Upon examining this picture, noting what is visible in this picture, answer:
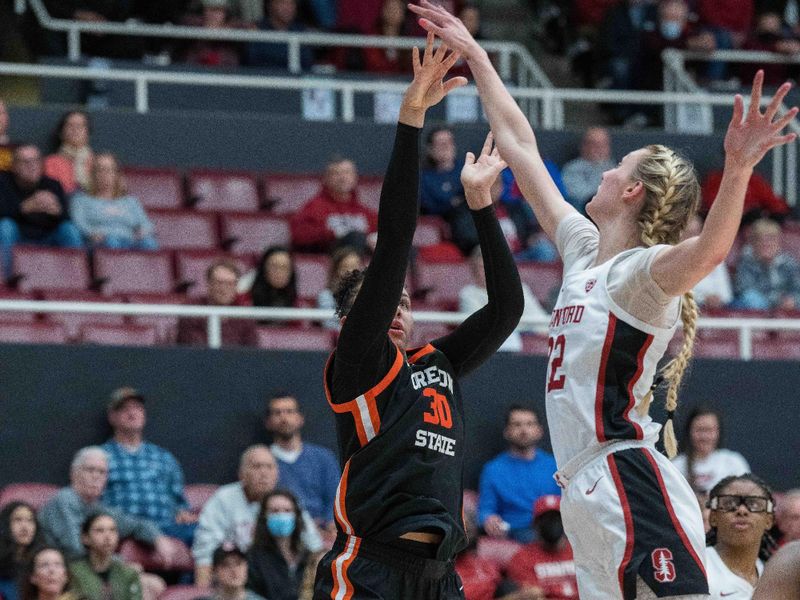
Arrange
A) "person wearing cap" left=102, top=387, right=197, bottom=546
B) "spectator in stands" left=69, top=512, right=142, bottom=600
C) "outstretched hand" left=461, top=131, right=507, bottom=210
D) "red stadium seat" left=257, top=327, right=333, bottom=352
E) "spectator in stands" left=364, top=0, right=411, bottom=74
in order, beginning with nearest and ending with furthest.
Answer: "outstretched hand" left=461, top=131, right=507, bottom=210
"spectator in stands" left=69, top=512, right=142, bottom=600
"person wearing cap" left=102, top=387, right=197, bottom=546
"red stadium seat" left=257, top=327, right=333, bottom=352
"spectator in stands" left=364, top=0, right=411, bottom=74

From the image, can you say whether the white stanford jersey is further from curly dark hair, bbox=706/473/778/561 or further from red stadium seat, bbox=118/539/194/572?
red stadium seat, bbox=118/539/194/572

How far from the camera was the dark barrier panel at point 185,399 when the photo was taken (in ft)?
32.4

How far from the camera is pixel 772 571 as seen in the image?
375 cm

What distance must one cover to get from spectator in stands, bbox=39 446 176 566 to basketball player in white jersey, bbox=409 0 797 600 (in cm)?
489

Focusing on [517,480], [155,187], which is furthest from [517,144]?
[155,187]

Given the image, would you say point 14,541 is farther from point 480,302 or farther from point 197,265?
point 480,302

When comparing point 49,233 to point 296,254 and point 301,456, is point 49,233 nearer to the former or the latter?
point 296,254

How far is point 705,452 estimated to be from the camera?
10078 mm

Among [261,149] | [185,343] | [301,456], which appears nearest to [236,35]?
[261,149]

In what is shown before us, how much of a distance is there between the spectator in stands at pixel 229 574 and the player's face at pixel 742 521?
281cm

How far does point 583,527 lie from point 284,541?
4.81 meters

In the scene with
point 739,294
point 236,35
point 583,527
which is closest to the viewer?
point 583,527

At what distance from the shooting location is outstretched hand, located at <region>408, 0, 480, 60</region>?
15.7 feet

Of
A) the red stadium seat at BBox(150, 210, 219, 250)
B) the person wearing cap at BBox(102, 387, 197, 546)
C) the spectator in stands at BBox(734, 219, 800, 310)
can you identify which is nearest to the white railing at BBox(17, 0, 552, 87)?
the red stadium seat at BBox(150, 210, 219, 250)
